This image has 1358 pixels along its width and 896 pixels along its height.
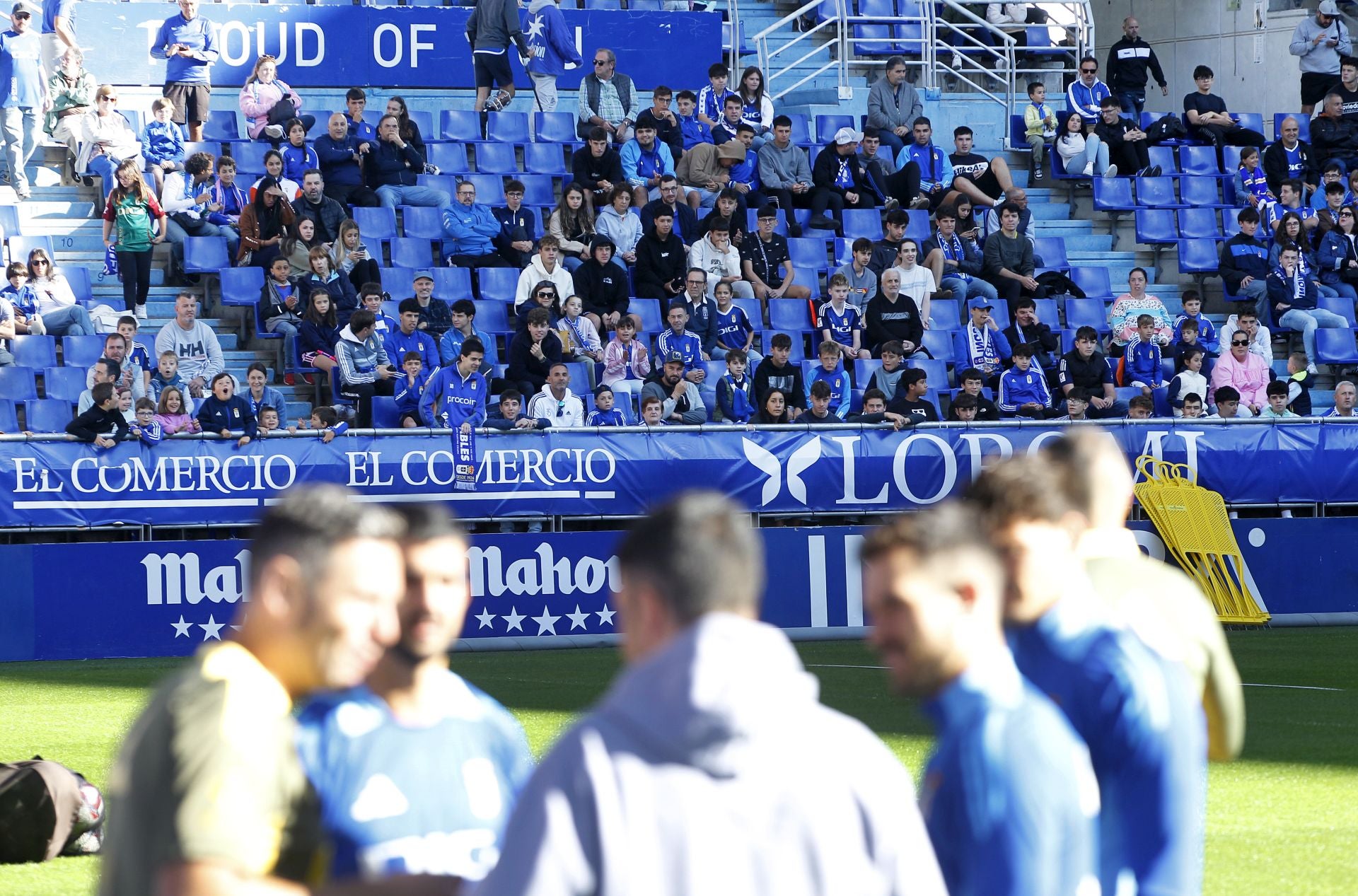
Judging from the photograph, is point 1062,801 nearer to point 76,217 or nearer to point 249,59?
point 76,217

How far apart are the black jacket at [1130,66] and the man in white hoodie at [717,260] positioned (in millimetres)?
7721

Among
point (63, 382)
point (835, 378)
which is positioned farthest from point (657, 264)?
point (63, 382)

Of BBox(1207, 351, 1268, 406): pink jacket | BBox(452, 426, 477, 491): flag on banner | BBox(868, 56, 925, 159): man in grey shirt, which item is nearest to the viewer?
BBox(452, 426, 477, 491): flag on banner

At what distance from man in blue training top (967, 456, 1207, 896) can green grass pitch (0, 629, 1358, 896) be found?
3.64m

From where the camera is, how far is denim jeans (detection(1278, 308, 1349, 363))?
21312 millimetres

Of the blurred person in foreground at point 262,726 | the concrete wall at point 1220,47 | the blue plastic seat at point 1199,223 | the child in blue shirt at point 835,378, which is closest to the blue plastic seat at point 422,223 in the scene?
the child in blue shirt at point 835,378

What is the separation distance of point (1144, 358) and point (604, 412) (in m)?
6.24

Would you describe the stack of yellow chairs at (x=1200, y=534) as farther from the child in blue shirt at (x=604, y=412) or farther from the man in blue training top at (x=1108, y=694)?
the man in blue training top at (x=1108, y=694)

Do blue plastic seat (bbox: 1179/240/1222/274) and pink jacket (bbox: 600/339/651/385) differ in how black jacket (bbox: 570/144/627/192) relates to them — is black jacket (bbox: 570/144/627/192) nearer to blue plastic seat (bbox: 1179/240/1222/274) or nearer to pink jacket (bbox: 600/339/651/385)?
pink jacket (bbox: 600/339/651/385)

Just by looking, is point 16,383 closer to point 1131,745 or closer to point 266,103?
point 266,103

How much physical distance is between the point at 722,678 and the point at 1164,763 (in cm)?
148

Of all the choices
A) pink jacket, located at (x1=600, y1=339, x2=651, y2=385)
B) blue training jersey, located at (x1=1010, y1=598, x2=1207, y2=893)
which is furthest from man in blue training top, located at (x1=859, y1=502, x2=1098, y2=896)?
pink jacket, located at (x1=600, y1=339, x2=651, y2=385)

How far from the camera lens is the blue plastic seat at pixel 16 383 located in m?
17.9

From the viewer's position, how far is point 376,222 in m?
20.5
